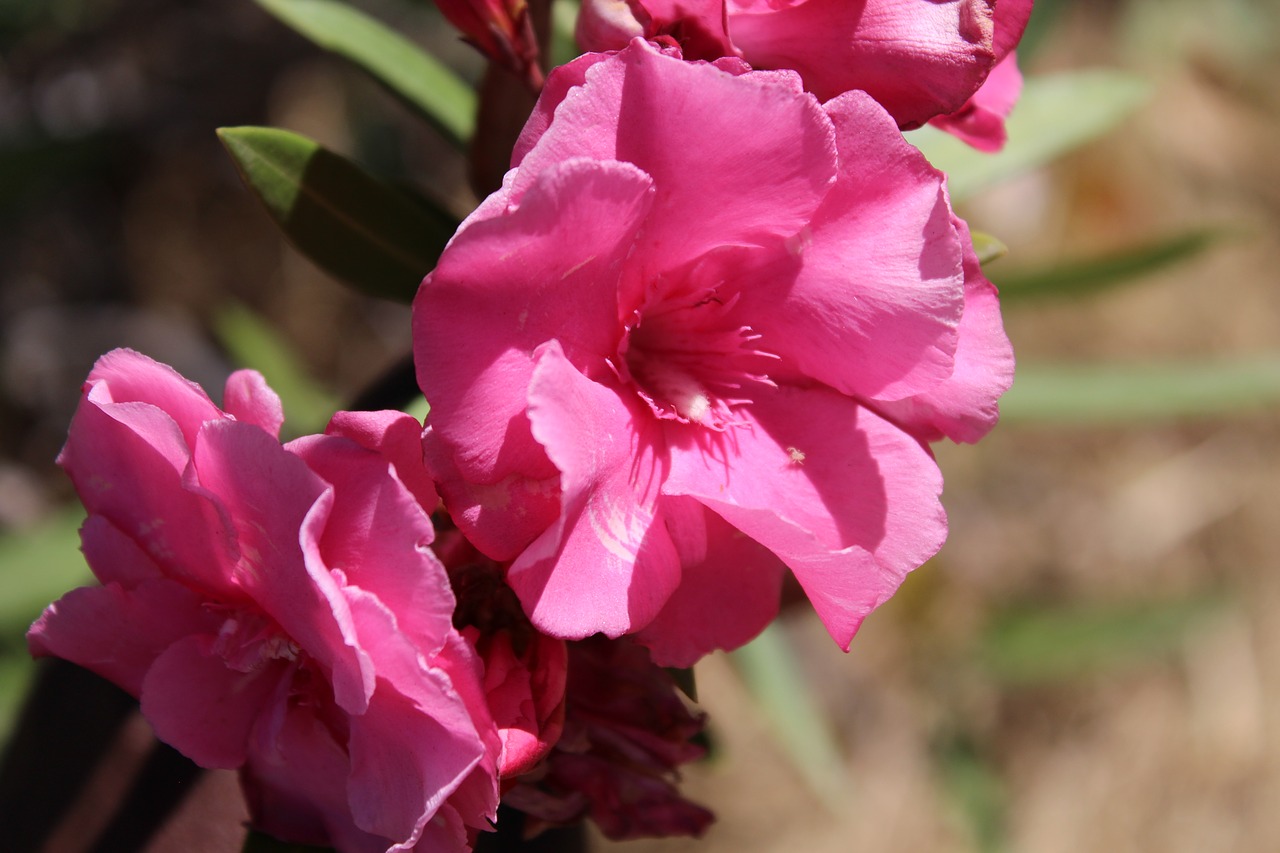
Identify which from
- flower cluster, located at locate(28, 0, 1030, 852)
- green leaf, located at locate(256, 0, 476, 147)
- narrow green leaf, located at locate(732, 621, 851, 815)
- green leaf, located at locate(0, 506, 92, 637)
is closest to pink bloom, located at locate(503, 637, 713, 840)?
flower cluster, located at locate(28, 0, 1030, 852)

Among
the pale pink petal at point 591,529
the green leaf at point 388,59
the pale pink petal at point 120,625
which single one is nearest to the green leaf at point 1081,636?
the green leaf at point 388,59

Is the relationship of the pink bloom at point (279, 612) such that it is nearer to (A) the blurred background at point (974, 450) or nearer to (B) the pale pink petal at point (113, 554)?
→ (B) the pale pink petal at point (113, 554)

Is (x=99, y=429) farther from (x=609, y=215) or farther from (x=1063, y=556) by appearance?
(x=1063, y=556)

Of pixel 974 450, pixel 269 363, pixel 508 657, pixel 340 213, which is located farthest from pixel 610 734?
pixel 974 450

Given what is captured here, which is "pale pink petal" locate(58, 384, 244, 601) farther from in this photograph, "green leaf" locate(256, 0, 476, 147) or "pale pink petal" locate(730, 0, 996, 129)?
"green leaf" locate(256, 0, 476, 147)

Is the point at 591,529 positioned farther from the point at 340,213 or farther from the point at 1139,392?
the point at 1139,392

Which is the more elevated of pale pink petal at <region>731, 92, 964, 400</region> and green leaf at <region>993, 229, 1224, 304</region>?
pale pink petal at <region>731, 92, 964, 400</region>
